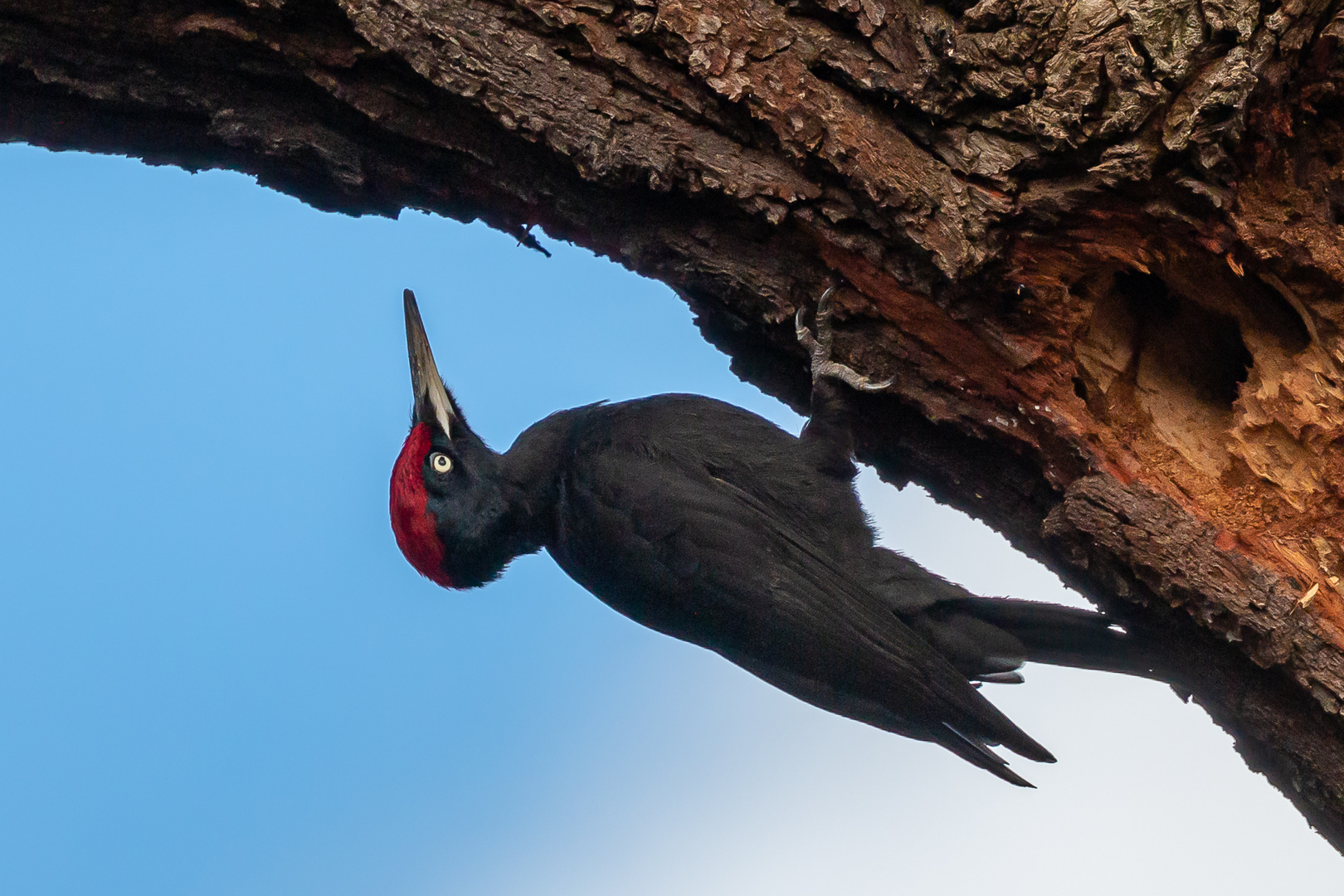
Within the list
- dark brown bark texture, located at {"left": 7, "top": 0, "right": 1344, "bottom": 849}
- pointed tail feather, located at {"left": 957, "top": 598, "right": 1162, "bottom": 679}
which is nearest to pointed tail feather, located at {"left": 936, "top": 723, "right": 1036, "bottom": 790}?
pointed tail feather, located at {"left": 957, "top": 598, "right": 1162, "bottom": 679}

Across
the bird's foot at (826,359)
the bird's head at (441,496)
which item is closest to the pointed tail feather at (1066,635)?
the bird's foot at (826,359)

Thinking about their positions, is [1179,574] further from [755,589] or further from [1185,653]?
[755,589]

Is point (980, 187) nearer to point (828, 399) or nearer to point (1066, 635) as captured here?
point (828, 399)

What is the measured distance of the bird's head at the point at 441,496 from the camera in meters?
3.13

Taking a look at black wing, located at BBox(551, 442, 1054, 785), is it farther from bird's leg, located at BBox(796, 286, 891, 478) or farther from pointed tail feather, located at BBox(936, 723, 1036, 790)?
bird's leg, located at BBox(796, 286, 891, 478)

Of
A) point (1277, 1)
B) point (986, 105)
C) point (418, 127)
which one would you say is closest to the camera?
point (1277, 1)

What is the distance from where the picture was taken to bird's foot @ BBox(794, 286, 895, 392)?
2.67 metres

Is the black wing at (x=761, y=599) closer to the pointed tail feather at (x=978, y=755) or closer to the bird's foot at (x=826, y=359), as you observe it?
the pointed tail feather at (x=978, y=755)

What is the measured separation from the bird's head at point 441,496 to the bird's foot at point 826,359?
1.06 metres

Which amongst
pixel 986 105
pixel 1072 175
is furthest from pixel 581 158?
pixel 1072 175

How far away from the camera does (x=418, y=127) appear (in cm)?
261

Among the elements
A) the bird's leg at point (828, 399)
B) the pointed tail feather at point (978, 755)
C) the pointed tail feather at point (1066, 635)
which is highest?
the bird's leg at point (828, 399)

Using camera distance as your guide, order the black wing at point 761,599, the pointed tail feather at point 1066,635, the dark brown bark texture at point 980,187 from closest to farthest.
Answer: the dark brown bark texture at point 980,187, the pointed tail feather at point 1066,635, the black wing at point 761,599

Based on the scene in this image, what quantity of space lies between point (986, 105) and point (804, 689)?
60.2 inches
